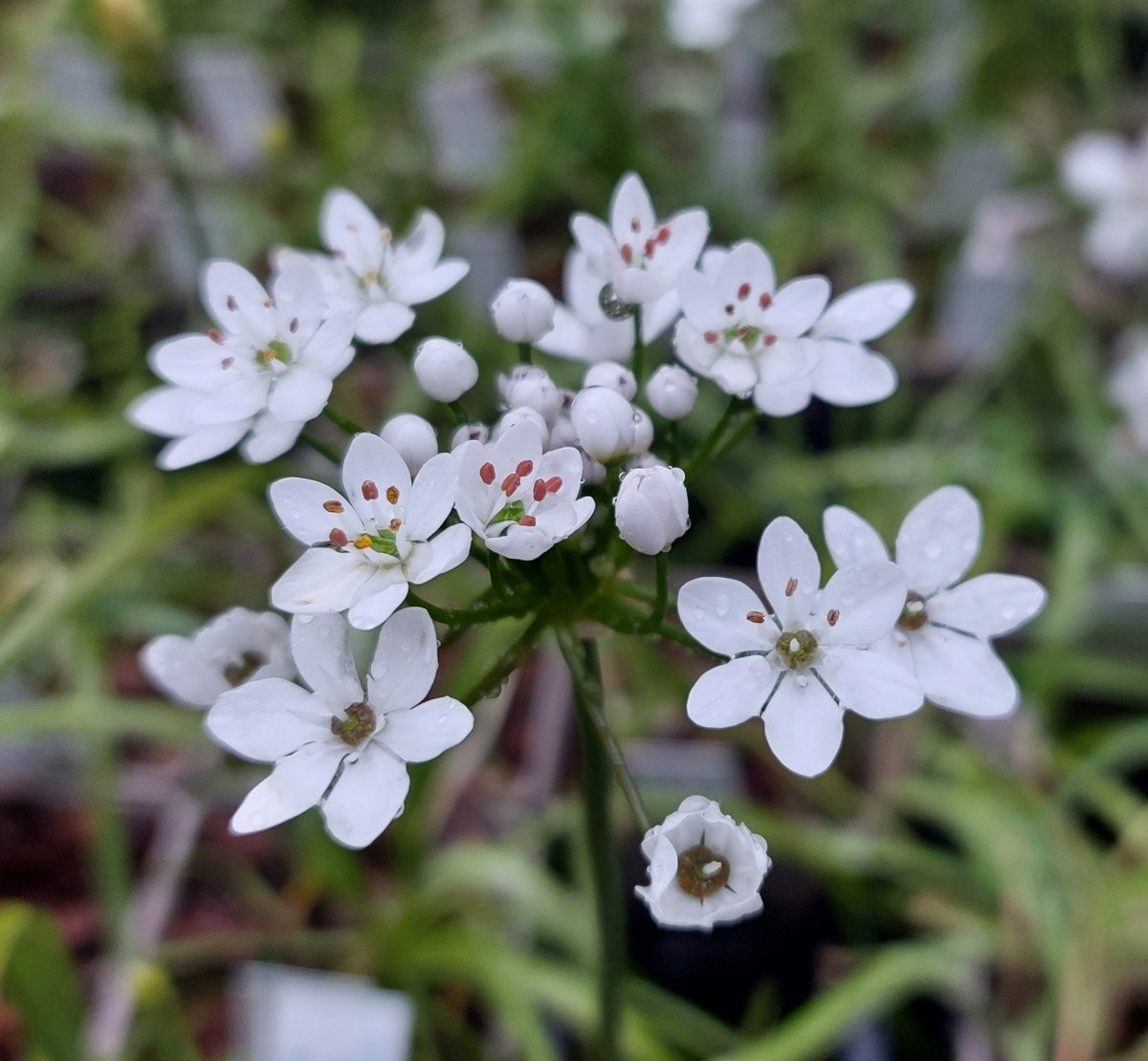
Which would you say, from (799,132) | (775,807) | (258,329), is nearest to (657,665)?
(775,807)

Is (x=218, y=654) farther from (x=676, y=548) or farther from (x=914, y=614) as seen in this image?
(x=676, y=548)

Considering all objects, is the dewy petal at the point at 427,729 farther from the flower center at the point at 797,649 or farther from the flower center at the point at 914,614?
the flower center at the point at 914,614

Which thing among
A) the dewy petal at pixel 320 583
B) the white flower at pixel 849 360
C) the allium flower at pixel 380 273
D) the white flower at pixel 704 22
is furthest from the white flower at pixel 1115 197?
the dewy petal at pixel 320 583

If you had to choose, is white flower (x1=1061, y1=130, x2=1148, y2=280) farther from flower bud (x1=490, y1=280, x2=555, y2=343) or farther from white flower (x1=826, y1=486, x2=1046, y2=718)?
flower bud (x1=490, y1=280, x2=555, y2=343)

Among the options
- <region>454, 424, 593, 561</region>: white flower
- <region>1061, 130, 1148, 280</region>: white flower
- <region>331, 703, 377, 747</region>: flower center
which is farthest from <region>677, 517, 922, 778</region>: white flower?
<region>1061, 130, 1148, 280</region>: white flower

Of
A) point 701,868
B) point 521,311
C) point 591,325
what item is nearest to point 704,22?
point 591,325

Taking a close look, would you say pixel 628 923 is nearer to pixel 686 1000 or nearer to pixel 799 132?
pixel 686 1000
